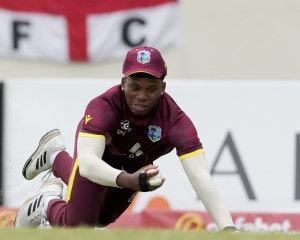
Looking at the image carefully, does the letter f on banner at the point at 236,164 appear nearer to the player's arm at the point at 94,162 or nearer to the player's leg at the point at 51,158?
the player's leg at the point at 51,158

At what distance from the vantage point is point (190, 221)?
9.27m

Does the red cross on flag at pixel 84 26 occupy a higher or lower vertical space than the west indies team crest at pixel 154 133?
higher

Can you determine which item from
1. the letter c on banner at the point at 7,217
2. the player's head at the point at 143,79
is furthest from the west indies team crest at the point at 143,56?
the letter c on banner at the point at 7,217

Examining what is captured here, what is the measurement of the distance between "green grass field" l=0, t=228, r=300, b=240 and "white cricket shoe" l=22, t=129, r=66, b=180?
9.09 feet

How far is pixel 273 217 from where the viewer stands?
9.33 meters

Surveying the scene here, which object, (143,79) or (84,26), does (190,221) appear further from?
(143,79)

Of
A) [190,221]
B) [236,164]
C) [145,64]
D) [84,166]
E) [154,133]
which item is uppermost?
[145,64]

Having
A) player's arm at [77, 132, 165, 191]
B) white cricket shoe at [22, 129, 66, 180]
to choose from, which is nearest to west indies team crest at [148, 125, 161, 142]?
player's arm at [77, 132, 165, 191]

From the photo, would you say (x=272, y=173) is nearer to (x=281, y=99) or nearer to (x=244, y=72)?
(x=281, y=99)

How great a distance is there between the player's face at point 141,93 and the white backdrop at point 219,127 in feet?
10.7

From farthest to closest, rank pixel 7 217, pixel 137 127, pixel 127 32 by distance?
pixel 127 32, pixel 7 217, pixel 137 127

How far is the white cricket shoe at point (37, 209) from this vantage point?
724 centimetres

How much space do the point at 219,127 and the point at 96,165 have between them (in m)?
3.66

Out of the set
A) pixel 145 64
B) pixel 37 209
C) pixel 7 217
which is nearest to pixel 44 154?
pixel 37 209
